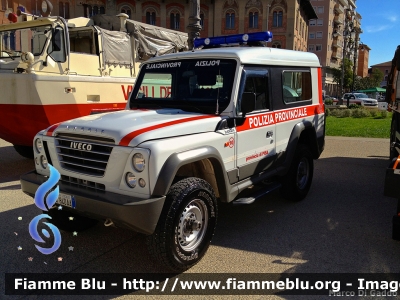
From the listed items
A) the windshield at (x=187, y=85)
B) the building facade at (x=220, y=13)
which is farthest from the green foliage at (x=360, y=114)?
the building facade at (x=220, y=13)

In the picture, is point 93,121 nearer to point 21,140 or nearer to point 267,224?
point 267,224

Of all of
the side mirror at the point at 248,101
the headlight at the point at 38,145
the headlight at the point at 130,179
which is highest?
the side mirror at the point at 248,101

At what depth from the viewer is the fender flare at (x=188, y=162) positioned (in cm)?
321

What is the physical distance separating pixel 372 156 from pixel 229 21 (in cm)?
4225

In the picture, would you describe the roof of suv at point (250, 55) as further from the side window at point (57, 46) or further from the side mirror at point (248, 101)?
the side window at point (57, 46)

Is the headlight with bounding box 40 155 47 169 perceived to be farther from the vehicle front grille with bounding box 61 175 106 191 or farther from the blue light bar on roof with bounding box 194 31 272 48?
the blue light bar on roof with bounding box 194 31 272 48

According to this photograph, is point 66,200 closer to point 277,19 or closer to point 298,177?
point 298,177

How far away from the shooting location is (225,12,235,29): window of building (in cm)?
4800

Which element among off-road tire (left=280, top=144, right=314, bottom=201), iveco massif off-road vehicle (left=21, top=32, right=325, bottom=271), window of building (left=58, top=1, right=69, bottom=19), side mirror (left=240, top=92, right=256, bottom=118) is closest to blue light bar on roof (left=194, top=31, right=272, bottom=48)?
iveco massif off-road vehicle (left=21, top=32, right=325, bottom=271)

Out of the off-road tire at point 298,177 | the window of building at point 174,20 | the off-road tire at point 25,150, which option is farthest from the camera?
the window of building at point 174,20

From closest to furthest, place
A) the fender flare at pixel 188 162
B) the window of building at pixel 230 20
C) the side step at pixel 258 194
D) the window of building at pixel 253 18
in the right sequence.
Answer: the fender flare at pixel 188 162
the side step at pixel 258 194
the window of building at pixel 253 18
the window of building at pixel 230 20

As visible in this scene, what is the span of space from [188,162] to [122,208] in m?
0.74

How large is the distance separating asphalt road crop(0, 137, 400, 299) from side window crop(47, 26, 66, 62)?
8.09 ft

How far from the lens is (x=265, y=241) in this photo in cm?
433
